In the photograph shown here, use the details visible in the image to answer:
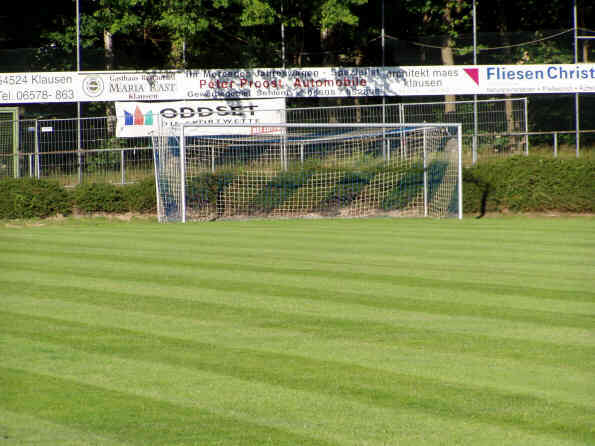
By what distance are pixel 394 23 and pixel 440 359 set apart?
31.2 m

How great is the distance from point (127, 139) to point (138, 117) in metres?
0.93

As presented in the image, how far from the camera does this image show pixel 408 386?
583 cm

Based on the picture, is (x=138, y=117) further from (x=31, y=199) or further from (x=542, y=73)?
(x=542, y=73)

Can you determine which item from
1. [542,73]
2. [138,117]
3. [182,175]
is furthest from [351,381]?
[542,73]

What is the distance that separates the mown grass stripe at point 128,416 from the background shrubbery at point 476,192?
1612 cm

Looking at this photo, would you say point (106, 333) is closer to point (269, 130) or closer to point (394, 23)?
point (269, 130)

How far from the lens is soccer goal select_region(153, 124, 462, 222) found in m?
21.8

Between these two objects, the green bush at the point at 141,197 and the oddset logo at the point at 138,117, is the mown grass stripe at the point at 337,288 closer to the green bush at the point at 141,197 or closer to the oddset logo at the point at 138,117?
the green bush at the point at 141,197

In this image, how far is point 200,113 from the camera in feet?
85.9

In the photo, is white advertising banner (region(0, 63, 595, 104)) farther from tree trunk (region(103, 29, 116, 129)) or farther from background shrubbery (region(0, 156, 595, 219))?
background shrubbery (region(0, 156, 595, 219))

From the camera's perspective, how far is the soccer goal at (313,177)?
2184cm

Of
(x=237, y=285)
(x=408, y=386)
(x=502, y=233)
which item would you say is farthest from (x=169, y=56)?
(x=408, y=386)

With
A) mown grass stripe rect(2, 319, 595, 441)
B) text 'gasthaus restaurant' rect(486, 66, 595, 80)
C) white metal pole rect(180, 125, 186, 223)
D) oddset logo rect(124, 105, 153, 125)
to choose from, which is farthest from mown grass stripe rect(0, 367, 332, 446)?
text 'gasthaus restaurant' rect(486, 66, 595, 80)

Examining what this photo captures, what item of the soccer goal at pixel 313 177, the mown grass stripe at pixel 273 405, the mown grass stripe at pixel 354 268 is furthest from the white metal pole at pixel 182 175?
the mown grass stripe at pixel 273 405
